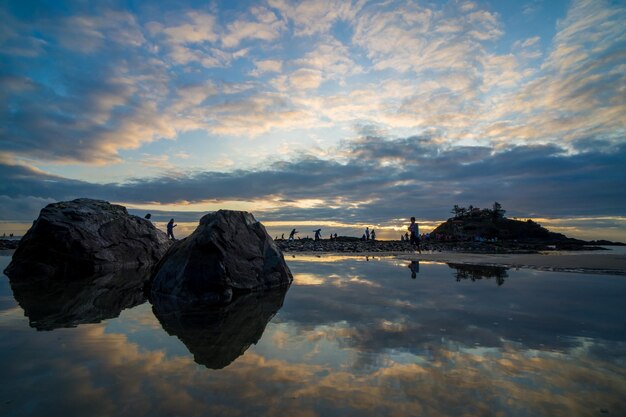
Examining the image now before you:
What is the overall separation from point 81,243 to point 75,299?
5.90m

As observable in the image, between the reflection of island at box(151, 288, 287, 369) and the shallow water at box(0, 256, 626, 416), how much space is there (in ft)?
0.09

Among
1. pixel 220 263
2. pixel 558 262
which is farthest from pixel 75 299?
pixel 558 262

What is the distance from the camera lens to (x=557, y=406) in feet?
7.47

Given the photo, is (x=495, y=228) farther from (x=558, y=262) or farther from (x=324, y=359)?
(x=324, y=359)

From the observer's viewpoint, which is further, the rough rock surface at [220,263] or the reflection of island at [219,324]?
the rough rock surface at [220,263]

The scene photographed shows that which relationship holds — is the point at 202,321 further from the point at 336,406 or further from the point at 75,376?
the point at 336,406

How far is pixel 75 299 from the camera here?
6.61 meters

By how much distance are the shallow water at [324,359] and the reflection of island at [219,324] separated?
28 millimetres

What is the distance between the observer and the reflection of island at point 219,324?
11.3ft

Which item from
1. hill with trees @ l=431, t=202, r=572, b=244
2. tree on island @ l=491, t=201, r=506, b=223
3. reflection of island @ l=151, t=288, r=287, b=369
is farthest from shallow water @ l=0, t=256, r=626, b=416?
tree on island @ l=491, t=201, r=506, b=223

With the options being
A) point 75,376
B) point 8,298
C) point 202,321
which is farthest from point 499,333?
point 8,298

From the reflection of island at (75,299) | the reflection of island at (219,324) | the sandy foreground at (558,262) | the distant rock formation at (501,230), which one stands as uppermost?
the distant rock formation at (501,230)

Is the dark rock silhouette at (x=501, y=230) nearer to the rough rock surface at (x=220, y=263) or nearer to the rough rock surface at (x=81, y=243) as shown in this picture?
the rough rock surface at (x=81, y=243)

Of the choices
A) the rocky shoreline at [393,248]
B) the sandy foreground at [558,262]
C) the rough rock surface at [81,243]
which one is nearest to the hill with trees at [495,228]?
the rocky shoreline at [393,248]
